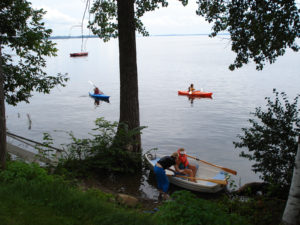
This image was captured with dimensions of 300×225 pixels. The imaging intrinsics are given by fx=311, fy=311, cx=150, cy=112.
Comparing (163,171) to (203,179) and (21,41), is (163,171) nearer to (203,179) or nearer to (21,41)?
(203,179)

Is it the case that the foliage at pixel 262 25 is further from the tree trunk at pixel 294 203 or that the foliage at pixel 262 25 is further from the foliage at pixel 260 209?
the foliage at pixel 260 209

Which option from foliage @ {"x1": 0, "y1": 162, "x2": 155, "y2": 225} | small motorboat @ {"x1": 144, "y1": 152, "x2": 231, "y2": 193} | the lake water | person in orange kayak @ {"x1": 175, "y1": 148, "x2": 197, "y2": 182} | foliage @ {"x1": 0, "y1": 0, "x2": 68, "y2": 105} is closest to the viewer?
foliage @ {"x1": 0, "y1": 162, "x2": 155, "y2": 225}

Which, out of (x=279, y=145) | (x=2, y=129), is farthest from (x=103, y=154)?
(x=279, y=145)

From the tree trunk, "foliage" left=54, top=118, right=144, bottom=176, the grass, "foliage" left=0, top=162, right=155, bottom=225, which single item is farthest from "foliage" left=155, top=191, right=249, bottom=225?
"foliage" left=54, top=118, right=144, bottom=176

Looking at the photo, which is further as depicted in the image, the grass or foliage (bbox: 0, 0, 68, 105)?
foliage (bbox: 0, 0, 68, 105)

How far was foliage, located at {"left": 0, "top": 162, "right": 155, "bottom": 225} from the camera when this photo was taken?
173 inches

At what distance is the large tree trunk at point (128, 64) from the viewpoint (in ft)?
33.8

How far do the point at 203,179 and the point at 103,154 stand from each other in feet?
11.2

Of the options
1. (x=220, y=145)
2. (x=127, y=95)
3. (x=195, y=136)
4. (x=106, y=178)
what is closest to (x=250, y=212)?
(x=106, y=178)

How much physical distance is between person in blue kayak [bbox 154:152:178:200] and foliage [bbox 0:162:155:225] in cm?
498

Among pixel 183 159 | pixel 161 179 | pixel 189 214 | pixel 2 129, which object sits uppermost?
pixel 2 129

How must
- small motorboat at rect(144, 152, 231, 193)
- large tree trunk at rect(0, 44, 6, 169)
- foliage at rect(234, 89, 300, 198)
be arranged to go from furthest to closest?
small motorboat at rect(144, 152, 231, 193), foliage at rect(234, 89, 300, 198), large tree trunk at rect(0, 44, 6, 169)

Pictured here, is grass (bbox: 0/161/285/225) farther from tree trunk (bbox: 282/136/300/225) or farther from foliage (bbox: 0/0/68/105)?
foliage (bbox: 0/0/68/105)

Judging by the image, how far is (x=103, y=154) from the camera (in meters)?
10.2
